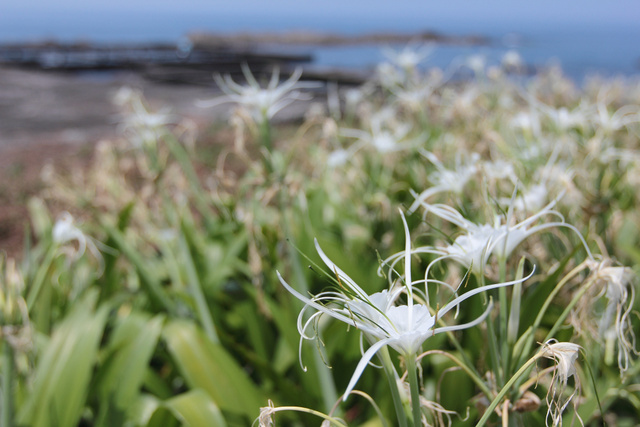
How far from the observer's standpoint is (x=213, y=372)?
1438 mm

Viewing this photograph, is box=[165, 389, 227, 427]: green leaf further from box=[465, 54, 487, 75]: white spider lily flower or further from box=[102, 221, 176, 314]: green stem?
box=[465, 54, 487, 75]: white spider lily flower

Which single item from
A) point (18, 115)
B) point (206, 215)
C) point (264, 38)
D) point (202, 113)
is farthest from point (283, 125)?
point (264, 38)

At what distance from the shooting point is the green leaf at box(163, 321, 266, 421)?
141cm

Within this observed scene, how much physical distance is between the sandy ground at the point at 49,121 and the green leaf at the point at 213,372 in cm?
233

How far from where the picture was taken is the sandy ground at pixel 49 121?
516 centimetres

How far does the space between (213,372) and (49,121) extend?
9.09 meters

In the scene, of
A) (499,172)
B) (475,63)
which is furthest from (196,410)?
(475,63)

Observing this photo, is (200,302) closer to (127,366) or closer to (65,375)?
(127,366)

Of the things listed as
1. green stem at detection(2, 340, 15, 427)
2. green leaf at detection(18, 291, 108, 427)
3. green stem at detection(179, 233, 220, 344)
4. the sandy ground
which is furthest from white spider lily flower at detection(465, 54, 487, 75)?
green stem at detection(2, 340, 15, 427)

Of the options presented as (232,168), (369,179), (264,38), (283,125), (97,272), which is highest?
(264,38)

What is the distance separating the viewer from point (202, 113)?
32.0ft

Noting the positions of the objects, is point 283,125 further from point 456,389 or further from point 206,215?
point 456,389

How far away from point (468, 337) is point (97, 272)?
1.45 metres

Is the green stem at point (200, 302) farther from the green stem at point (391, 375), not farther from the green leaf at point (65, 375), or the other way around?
the green stem at point (391, 375)
